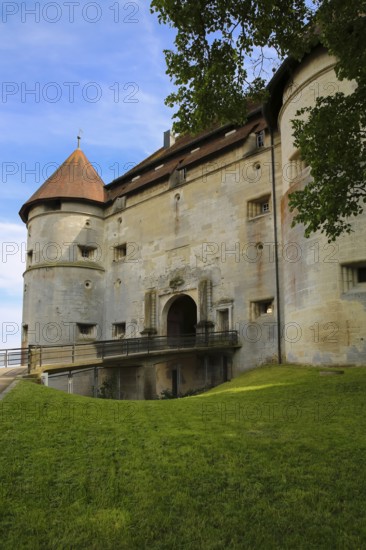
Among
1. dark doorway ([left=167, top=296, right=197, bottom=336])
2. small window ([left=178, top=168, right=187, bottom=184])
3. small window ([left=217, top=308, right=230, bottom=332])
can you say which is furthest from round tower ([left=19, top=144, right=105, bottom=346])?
small window ([left=217, top=308, right=230, bottom=332])

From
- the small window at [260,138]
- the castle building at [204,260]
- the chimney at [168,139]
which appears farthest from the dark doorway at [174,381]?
the chimney at [168,139]

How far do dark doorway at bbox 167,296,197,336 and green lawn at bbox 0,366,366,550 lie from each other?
16637 millimetres

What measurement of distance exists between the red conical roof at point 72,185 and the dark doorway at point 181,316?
8.68 m

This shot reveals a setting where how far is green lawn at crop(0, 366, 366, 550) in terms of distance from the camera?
396 cm

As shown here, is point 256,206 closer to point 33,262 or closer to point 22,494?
point 33,262

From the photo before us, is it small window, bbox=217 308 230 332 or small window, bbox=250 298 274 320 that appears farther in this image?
small window, bbox=217 308 230 332

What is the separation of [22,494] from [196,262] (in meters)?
18.4

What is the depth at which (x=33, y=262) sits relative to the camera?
93.0 ft

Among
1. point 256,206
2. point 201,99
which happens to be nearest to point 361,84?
point 201,99

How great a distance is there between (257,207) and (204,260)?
3.52m

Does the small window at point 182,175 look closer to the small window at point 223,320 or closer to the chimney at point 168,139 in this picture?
the chimney at point 168,139

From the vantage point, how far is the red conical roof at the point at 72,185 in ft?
93.8

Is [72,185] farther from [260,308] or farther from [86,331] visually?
[260,308]

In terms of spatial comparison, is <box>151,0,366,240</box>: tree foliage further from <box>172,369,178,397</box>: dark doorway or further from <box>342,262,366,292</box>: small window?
<box>172,369,178,397</box>: dark doorway
